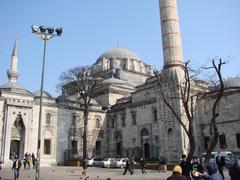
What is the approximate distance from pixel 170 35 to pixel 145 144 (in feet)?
38.8

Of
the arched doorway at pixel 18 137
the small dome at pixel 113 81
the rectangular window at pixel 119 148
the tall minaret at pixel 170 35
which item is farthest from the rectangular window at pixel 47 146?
the tall minaret at pixel 170 35

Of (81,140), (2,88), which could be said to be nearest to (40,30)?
(2,88)

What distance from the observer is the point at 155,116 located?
29219mm

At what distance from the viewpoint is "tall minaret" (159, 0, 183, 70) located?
90.7 ft

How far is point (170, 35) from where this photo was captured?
2791 centimetres

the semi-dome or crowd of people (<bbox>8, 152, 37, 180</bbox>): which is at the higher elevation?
the semi-dome

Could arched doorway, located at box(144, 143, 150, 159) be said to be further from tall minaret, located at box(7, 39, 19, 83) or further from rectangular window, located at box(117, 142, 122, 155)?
tall minaret, located at box(7, 39, 19, 83)

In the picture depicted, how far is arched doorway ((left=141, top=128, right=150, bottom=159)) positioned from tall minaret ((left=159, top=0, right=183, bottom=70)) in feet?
24.5

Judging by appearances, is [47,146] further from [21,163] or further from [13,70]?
[21,163]

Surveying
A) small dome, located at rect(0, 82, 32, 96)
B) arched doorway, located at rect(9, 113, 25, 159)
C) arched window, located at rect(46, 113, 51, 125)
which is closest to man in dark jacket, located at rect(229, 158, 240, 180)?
arched doorway, located at rect(9, 113, 25, 159)

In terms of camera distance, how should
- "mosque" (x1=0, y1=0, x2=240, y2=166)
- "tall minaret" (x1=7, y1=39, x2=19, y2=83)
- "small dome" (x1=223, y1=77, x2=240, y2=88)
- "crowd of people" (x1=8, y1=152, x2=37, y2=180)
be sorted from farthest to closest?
"tall minaret" (x1=7, y1=39, x2=19, y2=83) < "small dome" (x1=223, y1=77, x2=240, y2=88) < "mosque" (x1=0, y1=0, x2=240, y2=166) < "crowd of people" (x1=8, y1=152, x2=37, y2=180)

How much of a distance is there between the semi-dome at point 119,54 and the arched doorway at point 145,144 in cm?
1814

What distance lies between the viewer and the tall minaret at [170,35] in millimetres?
27656

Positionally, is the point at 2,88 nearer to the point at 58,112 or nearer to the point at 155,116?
the point at 58,112
